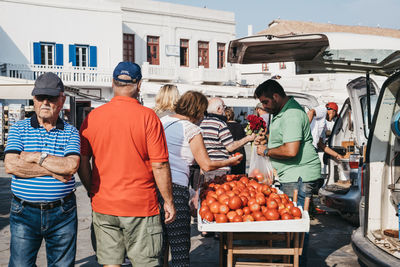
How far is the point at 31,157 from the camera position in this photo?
3271mm

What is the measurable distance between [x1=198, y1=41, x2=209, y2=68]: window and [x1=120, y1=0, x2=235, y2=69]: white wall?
1.06 ft

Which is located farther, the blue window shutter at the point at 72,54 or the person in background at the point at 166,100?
the blue window shutter at the point at 72,54

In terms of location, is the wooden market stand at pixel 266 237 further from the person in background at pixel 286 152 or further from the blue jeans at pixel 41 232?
the blue jeans at pixel 41 232

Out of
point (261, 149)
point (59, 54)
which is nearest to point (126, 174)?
point (261, 149)

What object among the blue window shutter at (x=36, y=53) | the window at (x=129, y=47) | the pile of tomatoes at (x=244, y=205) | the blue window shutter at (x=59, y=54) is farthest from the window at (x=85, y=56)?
the pile of tomatoes at (x=244, y=205)

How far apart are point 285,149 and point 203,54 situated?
32.9m

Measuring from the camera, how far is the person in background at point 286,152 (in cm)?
Result: 473

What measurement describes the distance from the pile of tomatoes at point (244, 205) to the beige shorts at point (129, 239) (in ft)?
2.21

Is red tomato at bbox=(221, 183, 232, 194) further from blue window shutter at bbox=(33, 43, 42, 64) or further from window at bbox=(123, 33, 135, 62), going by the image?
window at bbox=(123, 33, 135, 62)

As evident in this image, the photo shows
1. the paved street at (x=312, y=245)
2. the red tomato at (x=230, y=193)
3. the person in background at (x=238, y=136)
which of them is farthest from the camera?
the person in background at (x=238, y=136)

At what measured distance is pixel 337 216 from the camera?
8328mm

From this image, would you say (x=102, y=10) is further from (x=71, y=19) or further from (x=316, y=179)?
(x=316, y=179)

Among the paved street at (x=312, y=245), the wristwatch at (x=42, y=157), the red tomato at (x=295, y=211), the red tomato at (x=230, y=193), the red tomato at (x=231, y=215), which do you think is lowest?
the paved street at (x=312, y=245)

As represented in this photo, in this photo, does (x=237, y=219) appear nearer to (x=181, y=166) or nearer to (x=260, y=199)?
(x=260, y=199)
